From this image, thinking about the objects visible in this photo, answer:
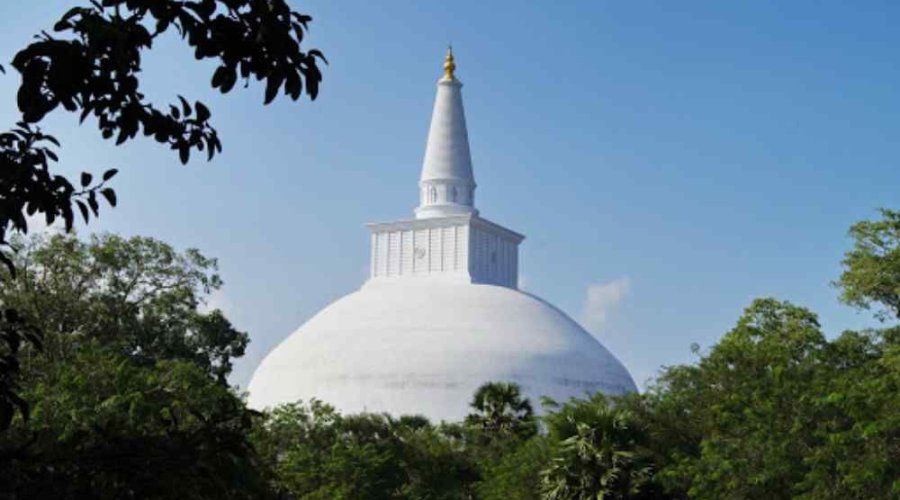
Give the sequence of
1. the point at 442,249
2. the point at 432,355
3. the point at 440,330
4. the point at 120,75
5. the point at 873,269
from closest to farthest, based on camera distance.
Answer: the point at 120,75
the point at 873,269
the point at 432,355
the point at 440,330
the point at 442,249

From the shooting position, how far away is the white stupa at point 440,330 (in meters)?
61.0

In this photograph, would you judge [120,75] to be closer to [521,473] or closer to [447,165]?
[521,473]

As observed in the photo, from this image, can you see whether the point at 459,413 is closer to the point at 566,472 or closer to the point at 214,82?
the point at 566,472

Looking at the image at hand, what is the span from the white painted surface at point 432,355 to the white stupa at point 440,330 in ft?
0.17

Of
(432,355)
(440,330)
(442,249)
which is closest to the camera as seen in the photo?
(432,355)

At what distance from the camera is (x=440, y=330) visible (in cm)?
6334

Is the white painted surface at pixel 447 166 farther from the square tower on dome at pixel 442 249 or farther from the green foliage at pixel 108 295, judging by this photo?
the green foliage at pixel 108 295

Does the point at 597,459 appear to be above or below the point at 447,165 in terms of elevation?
below

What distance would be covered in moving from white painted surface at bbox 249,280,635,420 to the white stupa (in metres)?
0.05

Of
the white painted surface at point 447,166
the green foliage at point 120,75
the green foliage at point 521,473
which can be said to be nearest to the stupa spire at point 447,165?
the white painted surface at point 447,166

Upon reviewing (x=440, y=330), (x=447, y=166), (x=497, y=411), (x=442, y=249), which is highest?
(x=447, y=166)

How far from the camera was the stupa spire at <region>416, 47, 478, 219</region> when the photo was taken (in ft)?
226

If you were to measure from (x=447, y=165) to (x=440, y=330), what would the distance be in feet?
30.9

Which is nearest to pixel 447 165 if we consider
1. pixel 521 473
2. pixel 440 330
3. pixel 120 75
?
pixel 440 330
